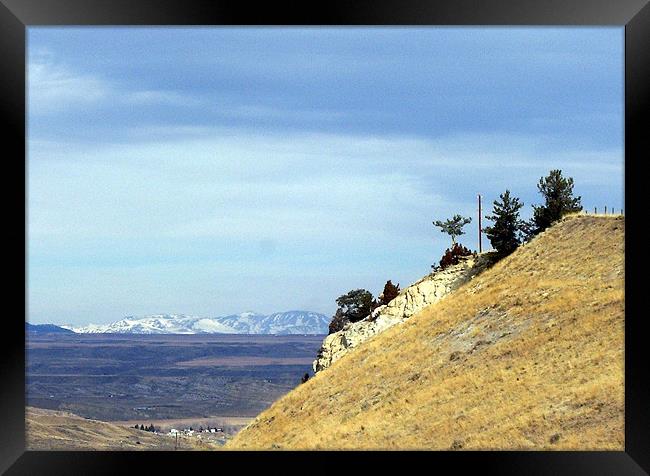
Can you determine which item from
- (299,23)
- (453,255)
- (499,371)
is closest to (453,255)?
(453,255)

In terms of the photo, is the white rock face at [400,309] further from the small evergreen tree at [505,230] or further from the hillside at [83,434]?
the hillside at [83,434]

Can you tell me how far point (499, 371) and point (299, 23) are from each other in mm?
19719

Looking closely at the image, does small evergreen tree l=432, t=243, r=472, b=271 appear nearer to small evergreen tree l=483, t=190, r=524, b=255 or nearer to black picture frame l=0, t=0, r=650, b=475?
small evergreen tree l=483, t=190, r=524, b=255

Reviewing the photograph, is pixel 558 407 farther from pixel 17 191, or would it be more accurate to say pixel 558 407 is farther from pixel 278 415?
pixel 17 191

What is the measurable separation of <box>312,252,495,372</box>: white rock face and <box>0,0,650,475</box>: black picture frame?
29.2 meters

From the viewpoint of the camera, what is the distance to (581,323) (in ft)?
82.7

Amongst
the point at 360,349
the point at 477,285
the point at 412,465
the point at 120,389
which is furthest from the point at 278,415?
the point at 120,389

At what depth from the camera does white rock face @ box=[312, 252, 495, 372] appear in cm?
3659

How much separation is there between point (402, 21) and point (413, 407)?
717 inches

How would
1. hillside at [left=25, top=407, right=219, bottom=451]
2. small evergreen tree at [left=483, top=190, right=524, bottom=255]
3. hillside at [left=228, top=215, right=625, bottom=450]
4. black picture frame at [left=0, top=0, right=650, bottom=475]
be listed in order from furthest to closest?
hillside at [left=25, top=407, right=219, bottom=451] < small evergreen tree at [left=483, top=190, right=524, bottom=255] < hillside at [left=228, top=215, right=625, bottom=450] < black picture frame at [left=0, top=0, right=650, bottom=475]

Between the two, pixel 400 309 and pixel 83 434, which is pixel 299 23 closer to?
pixel 400 309

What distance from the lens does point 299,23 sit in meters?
6.75

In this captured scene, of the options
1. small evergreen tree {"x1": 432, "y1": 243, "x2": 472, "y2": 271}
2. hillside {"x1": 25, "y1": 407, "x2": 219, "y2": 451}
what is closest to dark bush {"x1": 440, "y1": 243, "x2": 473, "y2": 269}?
small evergreen tree {"x1": 432, "y1": 243, "x2": 472, "y2": 271}

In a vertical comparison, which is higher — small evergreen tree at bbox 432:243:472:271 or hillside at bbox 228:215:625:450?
small evergreen tree at bbox 432:243:472:271
